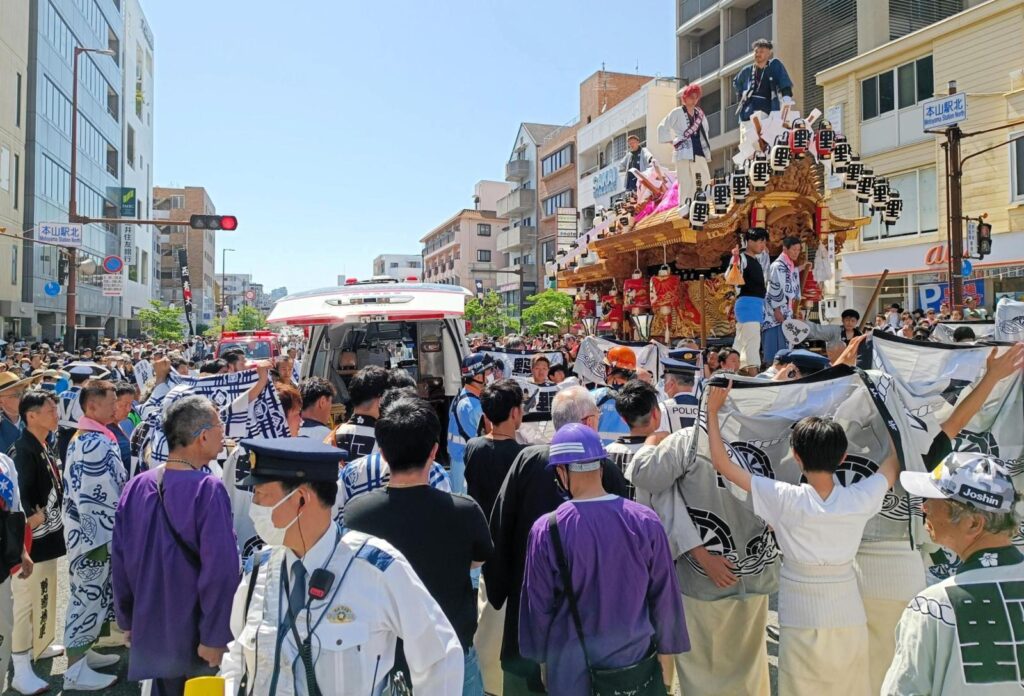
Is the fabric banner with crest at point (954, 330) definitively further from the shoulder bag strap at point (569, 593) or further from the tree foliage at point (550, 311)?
the tree foliage at point (550, 311)

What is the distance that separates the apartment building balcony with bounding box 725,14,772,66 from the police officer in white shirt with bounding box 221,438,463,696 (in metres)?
30.2

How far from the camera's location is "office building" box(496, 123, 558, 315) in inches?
2105

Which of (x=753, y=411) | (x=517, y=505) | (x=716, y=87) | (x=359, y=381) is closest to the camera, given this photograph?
(x=517, y=505)

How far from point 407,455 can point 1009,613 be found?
2.16 metres

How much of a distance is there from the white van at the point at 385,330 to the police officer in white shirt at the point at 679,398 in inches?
134

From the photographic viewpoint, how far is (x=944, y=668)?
7.16 feet

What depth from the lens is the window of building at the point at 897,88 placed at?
861 inches

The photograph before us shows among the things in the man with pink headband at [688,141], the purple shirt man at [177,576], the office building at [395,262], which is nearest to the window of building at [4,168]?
the man with pink headband at [688,141]

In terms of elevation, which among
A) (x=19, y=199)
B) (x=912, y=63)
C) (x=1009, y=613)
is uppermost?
(x=912, y=63)

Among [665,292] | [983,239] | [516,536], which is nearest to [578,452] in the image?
[516,536]

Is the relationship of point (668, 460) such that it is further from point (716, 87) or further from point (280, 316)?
point (716, 87)

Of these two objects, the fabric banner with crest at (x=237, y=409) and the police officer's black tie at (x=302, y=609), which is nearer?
the police officer's black tie at (x=302, y=609)

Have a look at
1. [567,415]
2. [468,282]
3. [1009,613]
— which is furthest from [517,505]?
[468,282]

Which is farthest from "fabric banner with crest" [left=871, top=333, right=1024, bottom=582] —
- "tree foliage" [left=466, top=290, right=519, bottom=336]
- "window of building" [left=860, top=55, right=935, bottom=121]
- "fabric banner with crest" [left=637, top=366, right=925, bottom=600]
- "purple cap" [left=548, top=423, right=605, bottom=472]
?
"tree foliage" [left=466, top=290, right=519, bottom=336]
